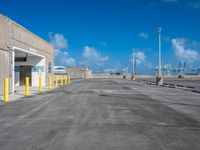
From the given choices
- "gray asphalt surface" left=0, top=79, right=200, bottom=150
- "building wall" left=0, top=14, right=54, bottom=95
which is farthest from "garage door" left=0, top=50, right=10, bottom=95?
"gray asphalt surface" left=0, top=79, right=200, bottom=150

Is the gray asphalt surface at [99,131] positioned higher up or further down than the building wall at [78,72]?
further down

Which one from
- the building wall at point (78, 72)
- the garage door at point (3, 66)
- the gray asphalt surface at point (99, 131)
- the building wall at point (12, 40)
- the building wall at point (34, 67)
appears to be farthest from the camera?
→ the building wall at point (78, 72)

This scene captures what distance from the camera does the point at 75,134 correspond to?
744 cm

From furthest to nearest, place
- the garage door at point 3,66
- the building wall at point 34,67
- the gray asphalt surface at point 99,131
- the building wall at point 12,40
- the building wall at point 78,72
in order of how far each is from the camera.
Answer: the building wall at point 78,72 → the building wall at point 34,67 → the building wall at point 12,40 → the garage door at point 3,66 → the gray asphalt surface at point 99,131

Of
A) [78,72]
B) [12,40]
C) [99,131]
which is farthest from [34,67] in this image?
[78,72]

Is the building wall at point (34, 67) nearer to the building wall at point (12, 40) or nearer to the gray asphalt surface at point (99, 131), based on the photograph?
Result: the building wall at point (12, 40)

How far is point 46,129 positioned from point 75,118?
1978 millimetres

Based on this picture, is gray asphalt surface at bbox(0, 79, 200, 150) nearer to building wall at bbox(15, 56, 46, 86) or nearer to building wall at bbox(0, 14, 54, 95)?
building wall at bbox(0, 14, 54, 95)

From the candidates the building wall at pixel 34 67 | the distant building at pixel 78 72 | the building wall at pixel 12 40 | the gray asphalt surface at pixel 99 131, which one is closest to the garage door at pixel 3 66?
the building wall at pixel 12 40

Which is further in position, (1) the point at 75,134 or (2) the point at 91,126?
(2) the point at 91,126

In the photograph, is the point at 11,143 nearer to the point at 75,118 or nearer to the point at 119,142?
the point at 119,142

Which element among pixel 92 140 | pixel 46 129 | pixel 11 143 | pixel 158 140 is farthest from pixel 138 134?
pixel 11 143

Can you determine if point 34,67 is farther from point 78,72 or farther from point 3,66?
point 78,72

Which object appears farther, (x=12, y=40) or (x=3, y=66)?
(x=12, y=40)
